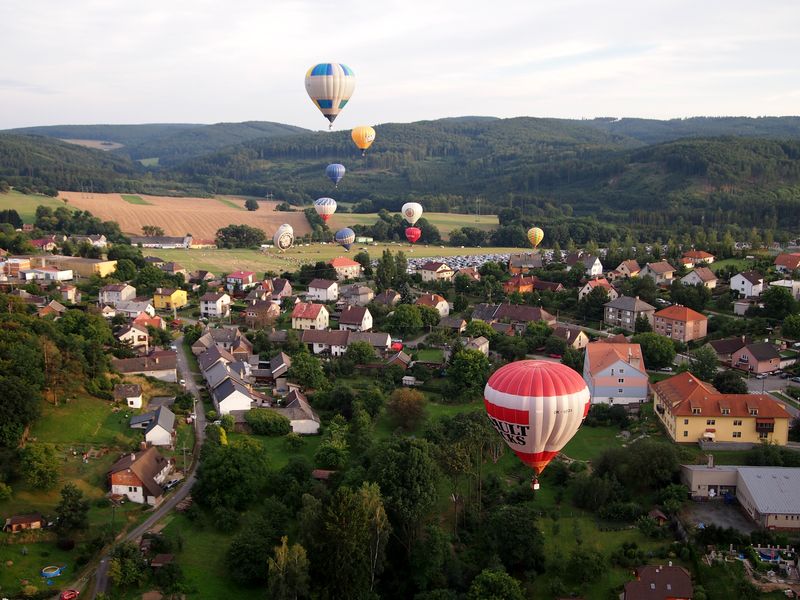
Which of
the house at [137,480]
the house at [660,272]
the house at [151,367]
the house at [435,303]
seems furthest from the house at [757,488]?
the house at [660,272]

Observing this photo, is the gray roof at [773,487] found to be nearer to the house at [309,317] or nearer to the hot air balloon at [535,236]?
the house at [309,317]

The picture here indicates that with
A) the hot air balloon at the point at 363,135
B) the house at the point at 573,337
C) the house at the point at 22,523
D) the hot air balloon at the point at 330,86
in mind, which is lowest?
the house at the point at 22,523

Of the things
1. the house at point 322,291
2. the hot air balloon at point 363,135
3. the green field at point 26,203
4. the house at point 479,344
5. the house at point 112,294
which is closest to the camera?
the house at point 479,344

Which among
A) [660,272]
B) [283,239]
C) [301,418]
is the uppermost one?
[283,239]

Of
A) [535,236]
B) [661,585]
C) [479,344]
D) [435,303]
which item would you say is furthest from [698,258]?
[661,585]

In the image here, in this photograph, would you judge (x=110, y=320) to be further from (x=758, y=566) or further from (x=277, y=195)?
(x=277, y=195)

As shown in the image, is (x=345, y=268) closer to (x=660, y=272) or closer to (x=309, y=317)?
(x=309, y=317)
